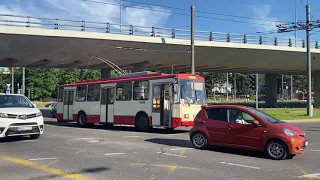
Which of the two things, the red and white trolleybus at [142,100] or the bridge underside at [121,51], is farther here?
the bridge underside at [121,51]

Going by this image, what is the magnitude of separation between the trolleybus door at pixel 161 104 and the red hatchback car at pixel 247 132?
16.9 feet

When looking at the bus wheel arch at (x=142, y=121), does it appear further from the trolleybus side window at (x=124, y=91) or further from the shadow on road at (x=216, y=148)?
the shadow on road at (x=216, y=148)

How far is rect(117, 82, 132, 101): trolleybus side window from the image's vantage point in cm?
1919

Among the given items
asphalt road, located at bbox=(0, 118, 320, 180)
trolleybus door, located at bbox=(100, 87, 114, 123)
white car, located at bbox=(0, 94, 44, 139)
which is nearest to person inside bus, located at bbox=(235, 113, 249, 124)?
asphalt road, located at bbox=(0, 118, 320, 180)

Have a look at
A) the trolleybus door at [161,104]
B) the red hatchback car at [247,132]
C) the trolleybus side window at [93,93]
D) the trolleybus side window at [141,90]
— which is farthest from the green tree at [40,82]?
the red hatchback car at [247,132]

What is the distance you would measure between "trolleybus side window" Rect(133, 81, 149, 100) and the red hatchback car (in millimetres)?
6503

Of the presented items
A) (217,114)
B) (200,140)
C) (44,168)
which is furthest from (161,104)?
(44,168)

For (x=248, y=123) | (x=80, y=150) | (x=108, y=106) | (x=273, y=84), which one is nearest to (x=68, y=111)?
(x=108, y=106)

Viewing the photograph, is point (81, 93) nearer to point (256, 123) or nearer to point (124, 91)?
point (124, 91)

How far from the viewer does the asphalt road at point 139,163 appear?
788 cm

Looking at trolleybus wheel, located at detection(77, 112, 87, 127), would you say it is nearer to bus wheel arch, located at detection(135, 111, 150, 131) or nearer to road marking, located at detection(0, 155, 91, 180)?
bus wheel arch, located at detection(135, 111, 150, 131)

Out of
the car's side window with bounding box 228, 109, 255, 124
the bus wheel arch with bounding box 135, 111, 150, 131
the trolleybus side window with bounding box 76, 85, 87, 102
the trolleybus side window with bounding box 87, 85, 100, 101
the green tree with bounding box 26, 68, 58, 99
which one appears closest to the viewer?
the car's side window with bounding box 228, 109, 255, 124

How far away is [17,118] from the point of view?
40.7 ft

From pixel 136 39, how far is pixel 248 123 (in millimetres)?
23969
